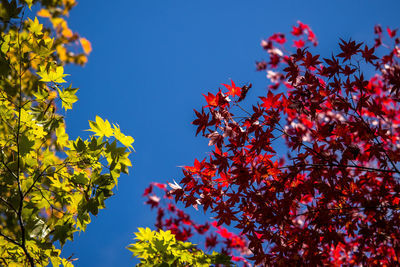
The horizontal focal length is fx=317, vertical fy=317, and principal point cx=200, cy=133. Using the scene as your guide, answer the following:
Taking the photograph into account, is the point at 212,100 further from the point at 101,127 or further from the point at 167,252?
the point at 167,252

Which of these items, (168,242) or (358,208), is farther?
(358,208)

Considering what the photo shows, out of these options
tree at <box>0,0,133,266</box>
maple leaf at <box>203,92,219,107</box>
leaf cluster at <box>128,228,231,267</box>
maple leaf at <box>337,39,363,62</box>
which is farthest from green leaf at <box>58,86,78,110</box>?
maple leaf at <box>337,39,363,62</box>

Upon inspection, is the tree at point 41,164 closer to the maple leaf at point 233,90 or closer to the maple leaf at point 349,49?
the maple leaf at point 233,90

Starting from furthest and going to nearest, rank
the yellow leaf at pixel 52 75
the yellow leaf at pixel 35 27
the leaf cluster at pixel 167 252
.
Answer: the leaf cluster at pixel 167 252 < the yellow leaf at pixel 35 27 < the yellow leaf at pixel 52 75

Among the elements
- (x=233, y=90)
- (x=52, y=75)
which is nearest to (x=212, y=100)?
(x=233, y=90)

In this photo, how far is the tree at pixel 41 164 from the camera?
3.09 meters

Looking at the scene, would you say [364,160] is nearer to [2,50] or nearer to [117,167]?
[117,167]

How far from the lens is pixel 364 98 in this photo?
400cm

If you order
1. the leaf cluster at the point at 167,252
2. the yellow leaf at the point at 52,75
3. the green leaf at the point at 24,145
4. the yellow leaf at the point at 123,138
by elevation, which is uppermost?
the yellow leaf at the point at 52,75

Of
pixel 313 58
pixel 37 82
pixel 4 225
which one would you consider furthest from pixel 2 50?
pixel 313 58

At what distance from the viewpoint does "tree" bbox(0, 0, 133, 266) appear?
309 centimetres

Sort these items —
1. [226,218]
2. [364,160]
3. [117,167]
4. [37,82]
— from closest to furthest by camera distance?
1. [117,167]
2. [37,82]
3. [226,218]
4. [364,160]

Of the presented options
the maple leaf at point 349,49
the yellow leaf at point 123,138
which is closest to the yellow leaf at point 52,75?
the yellow leaf at point 123,138

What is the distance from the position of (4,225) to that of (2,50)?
179cm
